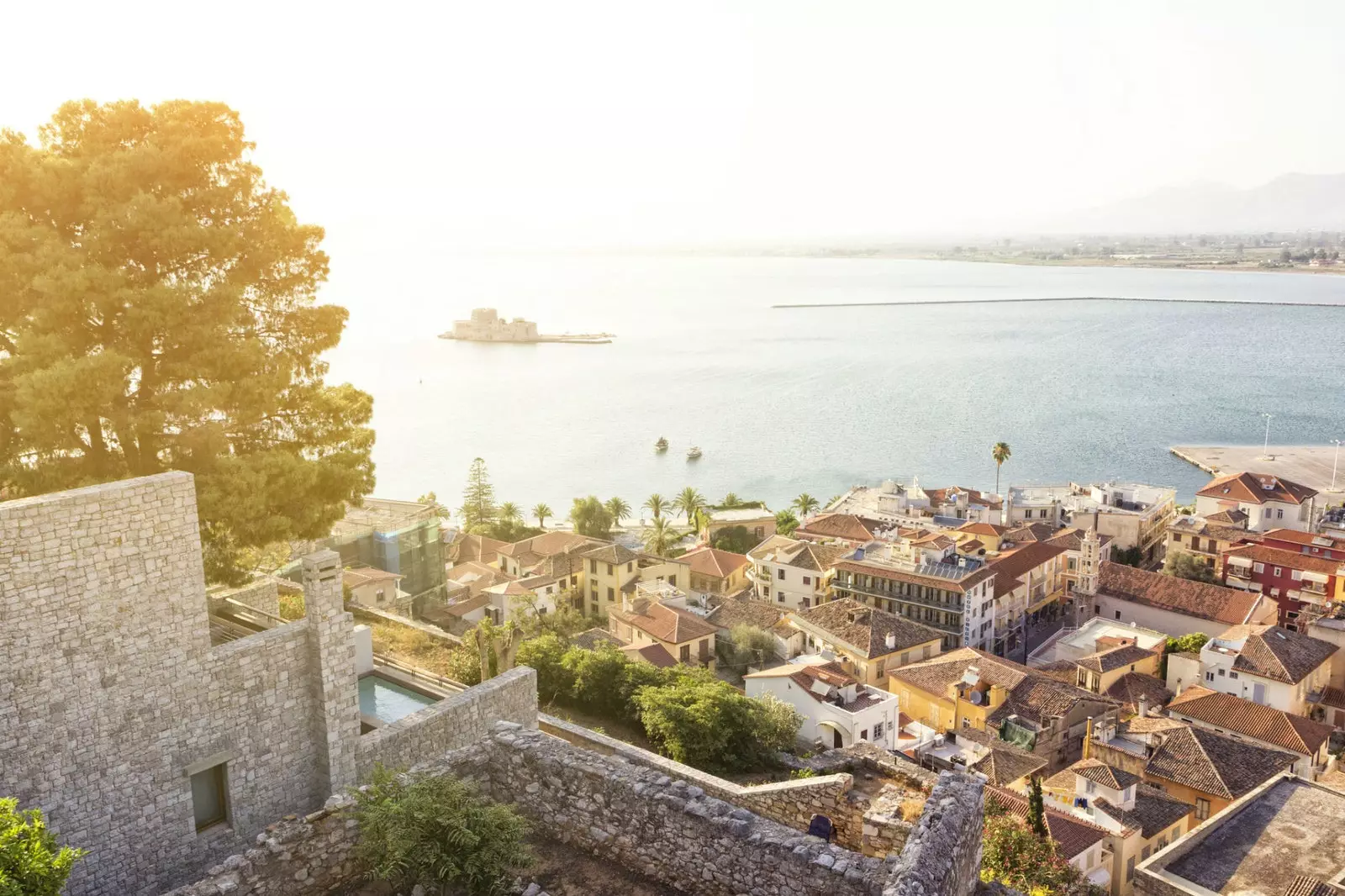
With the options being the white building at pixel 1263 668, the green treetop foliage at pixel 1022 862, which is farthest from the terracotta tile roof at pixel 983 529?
the green treetop foliage at pixel 1022 862

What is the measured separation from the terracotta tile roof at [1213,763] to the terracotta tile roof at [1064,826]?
4964 millimetres

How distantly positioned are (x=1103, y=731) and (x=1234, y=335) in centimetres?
12847

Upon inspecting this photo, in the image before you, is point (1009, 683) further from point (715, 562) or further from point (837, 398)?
point (837, 398)

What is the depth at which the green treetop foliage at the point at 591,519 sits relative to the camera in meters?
48.9

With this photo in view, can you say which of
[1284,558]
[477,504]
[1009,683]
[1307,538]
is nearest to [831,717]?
[1009,683]

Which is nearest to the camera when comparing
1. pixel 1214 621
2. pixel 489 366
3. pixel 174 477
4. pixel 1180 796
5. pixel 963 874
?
pixel 963 874

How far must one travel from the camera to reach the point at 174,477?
271 inches


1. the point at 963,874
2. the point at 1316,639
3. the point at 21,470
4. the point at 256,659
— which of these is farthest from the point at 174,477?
the point at 1316,639

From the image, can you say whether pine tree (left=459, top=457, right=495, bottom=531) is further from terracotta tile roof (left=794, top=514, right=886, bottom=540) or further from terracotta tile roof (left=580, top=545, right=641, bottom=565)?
terracotta tile roof (left=794, top=514, right=886, bottom=540)

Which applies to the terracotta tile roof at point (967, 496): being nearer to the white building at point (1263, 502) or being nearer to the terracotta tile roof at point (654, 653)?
the white building at point (1263, 502)

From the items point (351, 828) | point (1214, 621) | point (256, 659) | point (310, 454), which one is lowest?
point (1214, 621)

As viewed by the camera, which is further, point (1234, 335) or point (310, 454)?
point (1234, 335)

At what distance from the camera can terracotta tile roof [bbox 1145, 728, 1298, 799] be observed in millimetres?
20969

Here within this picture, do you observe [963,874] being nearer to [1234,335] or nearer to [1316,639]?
[1316,639]
